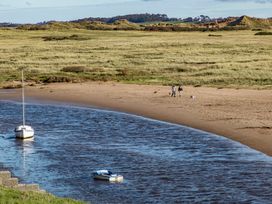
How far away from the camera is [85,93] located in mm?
49406

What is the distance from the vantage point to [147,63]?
220 feet

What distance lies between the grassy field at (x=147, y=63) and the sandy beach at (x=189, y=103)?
11.2 feet

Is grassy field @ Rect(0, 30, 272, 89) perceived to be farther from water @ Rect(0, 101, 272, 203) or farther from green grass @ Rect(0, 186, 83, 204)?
green grass @ Rect(0, 186, 83, 204)

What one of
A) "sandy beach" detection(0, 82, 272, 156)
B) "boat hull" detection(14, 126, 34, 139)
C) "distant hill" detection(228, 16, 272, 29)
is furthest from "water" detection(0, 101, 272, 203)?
"distant hill" detection(228, 16, 272, 29)

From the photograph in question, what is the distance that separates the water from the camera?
2164 centimetres

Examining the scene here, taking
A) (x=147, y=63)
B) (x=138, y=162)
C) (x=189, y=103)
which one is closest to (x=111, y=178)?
(x=138, y=162)

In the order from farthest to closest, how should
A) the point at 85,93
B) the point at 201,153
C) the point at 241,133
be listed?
the point at 85,93, the point at 241,133, the point at 201,153

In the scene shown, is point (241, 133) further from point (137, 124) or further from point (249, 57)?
point (249, 57)

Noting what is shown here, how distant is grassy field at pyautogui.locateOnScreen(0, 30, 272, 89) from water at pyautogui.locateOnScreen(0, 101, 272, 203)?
1612 cm

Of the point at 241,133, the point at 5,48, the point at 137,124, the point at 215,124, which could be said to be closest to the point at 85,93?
the point at 137,124

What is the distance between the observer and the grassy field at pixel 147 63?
5422cm

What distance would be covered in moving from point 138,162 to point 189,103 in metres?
15.0

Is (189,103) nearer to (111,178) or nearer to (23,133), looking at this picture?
(23,133)

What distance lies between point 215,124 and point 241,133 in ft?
9.93
